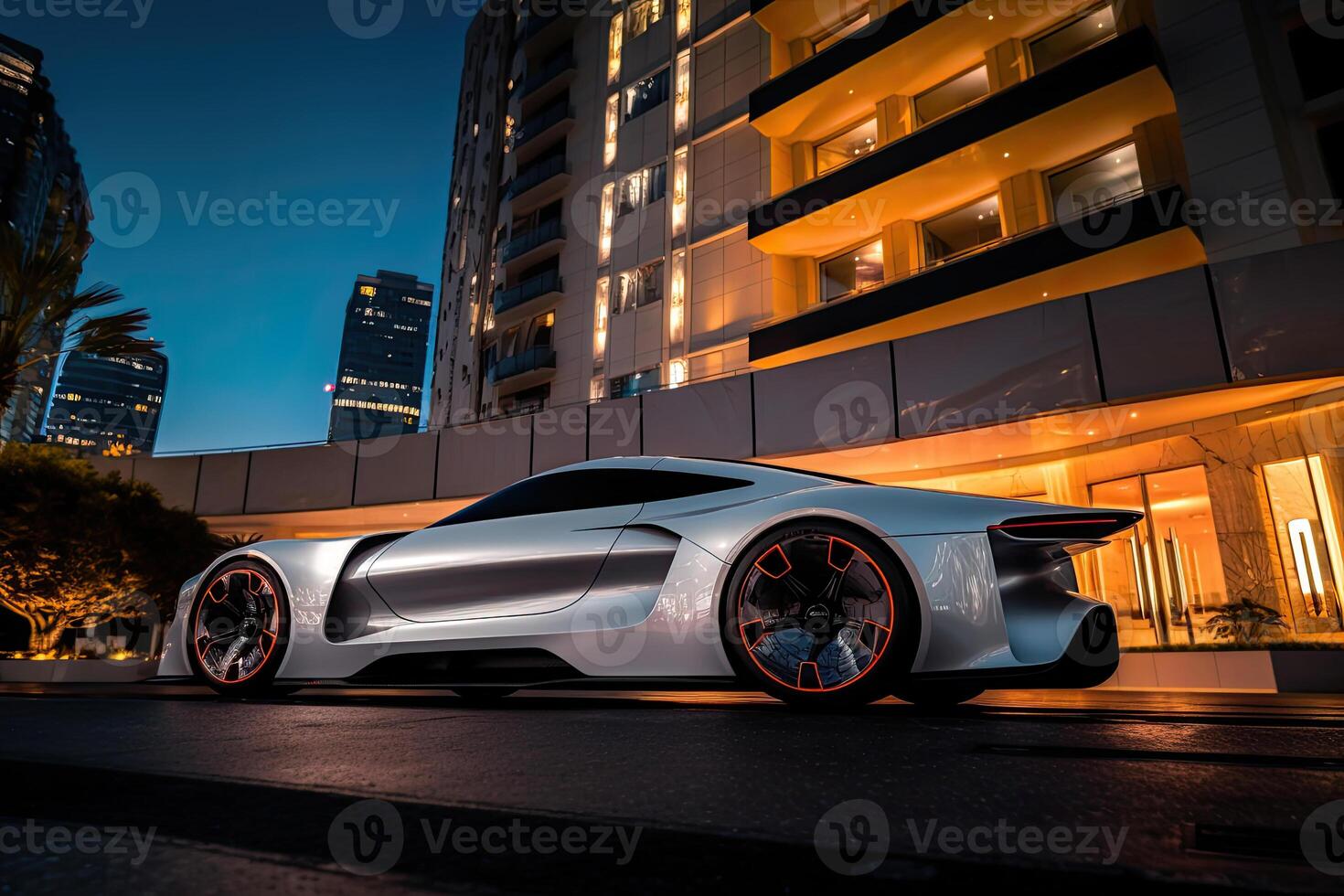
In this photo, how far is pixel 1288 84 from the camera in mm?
12531

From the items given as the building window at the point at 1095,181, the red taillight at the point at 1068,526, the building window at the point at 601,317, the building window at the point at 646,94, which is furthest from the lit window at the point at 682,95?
the red taillight at the point at 1068,526

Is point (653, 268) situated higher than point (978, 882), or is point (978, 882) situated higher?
point (653, 268)

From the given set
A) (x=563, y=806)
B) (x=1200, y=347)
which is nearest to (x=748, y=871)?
(x=563, y=806)

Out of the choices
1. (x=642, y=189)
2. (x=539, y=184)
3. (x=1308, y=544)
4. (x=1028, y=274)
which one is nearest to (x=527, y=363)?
(x=642, y=189)

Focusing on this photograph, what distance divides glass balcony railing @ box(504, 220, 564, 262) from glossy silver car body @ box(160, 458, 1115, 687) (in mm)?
26423

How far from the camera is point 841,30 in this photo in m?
20.1

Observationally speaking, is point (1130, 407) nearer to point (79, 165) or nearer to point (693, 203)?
point (693, 203)

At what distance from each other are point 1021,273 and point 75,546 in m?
16.1

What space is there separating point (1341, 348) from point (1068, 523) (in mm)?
8471

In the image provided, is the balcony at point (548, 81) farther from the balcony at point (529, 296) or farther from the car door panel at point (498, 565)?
the car door panel at point (498, 565)

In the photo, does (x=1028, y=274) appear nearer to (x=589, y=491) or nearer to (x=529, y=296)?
(x=589, y=491)

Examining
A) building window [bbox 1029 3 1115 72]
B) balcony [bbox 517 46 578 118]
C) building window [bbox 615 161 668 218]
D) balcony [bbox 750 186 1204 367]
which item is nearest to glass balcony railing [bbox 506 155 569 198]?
balcony [bbox 517 46 578 118]

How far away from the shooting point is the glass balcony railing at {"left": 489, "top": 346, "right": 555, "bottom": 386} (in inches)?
1075

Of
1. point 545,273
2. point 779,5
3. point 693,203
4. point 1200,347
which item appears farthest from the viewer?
point 545,273
